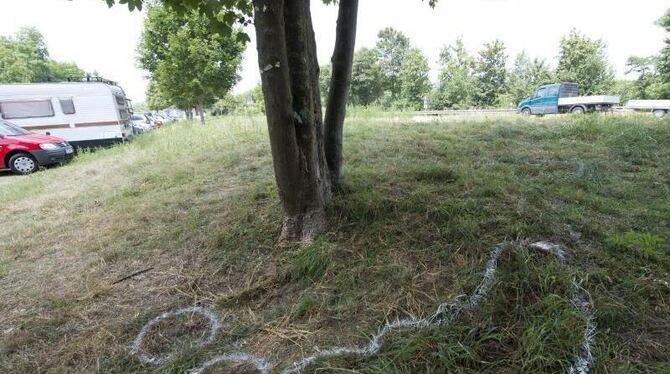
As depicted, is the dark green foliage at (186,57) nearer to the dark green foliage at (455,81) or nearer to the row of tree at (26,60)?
the row of tree at (26,60)

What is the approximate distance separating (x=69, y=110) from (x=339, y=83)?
1226 cm

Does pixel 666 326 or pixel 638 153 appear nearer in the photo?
pixel 666 326

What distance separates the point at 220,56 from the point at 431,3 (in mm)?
15051

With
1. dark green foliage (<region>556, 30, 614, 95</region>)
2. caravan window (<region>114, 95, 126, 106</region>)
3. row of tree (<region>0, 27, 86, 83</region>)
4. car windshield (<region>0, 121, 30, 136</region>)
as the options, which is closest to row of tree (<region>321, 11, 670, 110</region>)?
dark green foliage (<region>556, 30, 614, 95</region>)

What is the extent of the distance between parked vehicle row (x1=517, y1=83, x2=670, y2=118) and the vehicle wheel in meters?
19.1

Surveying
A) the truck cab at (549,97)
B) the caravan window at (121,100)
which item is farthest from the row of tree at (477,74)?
the caravan window at (121,100)

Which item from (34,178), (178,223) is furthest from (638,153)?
(34,178)

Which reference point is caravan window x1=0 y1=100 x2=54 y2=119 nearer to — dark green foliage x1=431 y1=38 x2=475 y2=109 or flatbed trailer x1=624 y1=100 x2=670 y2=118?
flatbed trailer x1=624 y1=100 x2=670 y2=118

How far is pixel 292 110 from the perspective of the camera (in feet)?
8.86

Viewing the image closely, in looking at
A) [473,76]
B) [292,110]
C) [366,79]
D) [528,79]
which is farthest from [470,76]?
[292,110]

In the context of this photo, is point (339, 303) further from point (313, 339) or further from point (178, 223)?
point (178, 223)

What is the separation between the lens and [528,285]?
2.23 m

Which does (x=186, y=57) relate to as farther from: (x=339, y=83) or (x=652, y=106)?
(x=652, y=106)

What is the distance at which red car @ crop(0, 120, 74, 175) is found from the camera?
9.08 m
